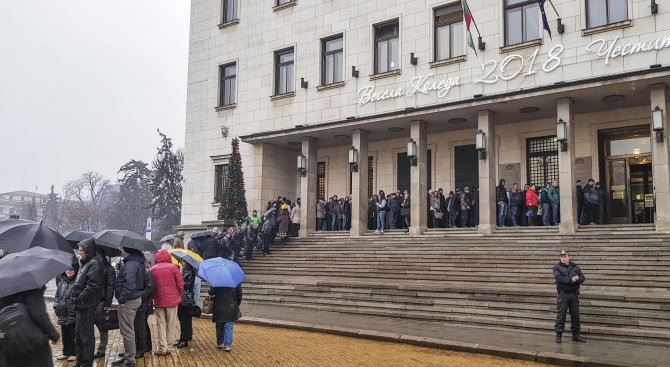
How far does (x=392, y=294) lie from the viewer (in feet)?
50.3

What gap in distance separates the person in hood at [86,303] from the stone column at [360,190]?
14226 mm

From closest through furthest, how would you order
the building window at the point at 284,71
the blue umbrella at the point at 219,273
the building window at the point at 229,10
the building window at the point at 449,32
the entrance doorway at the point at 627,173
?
the blue umbrella at the point at 219,273
the entrance doorway at the point at 627,173
the building window at the point at 449,32
the building window at the point at 284,71
the building window at the point at 229,10

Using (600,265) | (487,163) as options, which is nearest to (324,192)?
(487,163)

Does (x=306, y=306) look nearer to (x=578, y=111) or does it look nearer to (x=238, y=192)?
(x=238, y=192)

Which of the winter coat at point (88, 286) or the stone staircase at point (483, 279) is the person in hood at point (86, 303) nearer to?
the winter coat at point (88, 286)

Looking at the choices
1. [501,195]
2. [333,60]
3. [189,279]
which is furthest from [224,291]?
[333,60]

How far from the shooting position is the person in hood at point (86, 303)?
841 centimetres

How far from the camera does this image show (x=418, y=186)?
2123 centimetres

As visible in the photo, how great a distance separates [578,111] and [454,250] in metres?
6.91

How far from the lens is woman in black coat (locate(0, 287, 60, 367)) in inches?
200

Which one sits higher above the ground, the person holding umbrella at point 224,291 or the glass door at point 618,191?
the glass door at point 618,191

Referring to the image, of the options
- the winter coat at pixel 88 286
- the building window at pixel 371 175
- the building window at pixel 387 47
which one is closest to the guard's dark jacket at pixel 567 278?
the winter coat at pixel 88 286

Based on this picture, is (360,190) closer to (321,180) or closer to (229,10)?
(321,180)

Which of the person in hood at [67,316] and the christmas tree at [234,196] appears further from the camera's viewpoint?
the christmas tree at [234,196]
